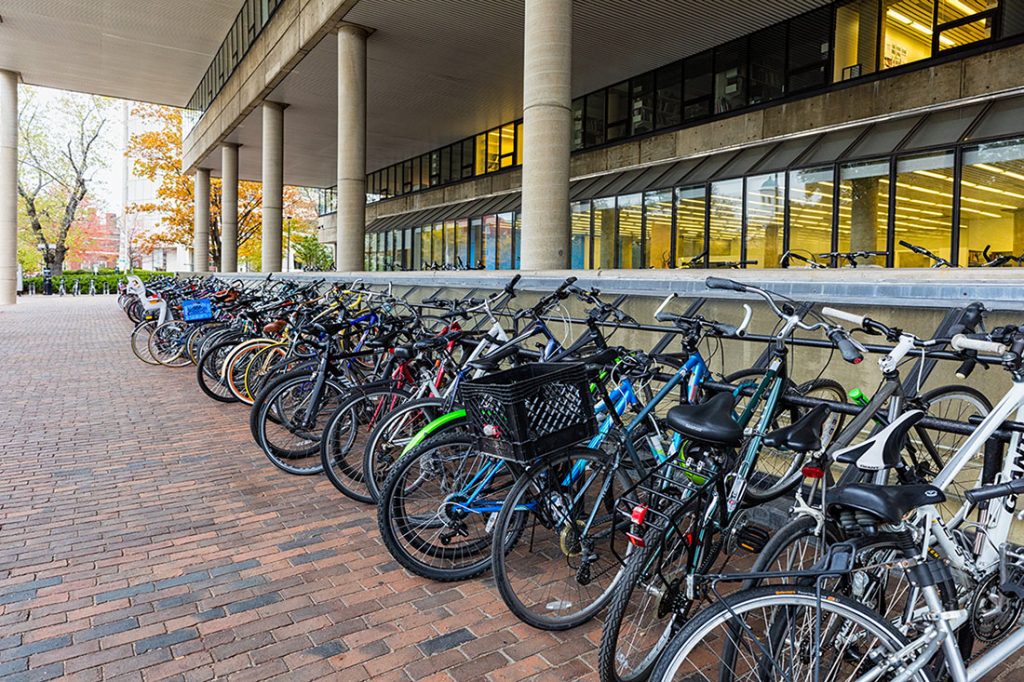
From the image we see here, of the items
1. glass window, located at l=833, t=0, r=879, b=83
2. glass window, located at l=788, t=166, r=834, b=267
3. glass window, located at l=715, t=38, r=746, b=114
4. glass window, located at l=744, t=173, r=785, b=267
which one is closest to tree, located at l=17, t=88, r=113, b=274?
glass window, located at l=715, t=38, r=746, b=114

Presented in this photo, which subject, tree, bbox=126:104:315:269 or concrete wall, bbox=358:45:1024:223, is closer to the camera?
concrete wall, bbox=358:45:1024:223

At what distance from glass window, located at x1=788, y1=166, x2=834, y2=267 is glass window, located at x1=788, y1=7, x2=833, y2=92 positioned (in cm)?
197

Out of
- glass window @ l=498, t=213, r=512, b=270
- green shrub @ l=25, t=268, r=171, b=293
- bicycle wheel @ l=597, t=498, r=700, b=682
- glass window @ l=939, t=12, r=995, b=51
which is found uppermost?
glass window @ l=939, t=12, r=995, b=51

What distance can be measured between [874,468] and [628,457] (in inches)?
56.6

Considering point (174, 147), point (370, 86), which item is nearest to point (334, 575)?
point (370, 86)

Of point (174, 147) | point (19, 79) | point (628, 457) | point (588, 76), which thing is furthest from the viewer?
point (174, 147)

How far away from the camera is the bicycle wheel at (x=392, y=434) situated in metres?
4.00

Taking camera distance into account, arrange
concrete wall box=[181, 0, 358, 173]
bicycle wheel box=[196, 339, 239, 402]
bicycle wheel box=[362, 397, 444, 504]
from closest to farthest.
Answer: bicycle wheel box=[362, 397, 444, 504] < bicycle wheel box=[196, 339, 239, 402] < concrete wall box=[181, 0, 358, 173]

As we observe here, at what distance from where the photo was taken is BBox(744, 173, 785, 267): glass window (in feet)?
45.4

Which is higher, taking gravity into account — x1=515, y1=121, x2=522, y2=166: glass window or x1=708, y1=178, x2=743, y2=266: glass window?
x1=515, y1=121, x2=522, y2=166: glass window

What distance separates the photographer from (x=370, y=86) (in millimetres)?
19375

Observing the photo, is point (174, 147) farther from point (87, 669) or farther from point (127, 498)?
point (87, 669)

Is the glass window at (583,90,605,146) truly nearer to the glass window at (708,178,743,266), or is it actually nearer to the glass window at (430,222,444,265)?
the glass window at (708,178,743,266)

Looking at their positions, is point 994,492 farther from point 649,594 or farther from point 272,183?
point 272,183
